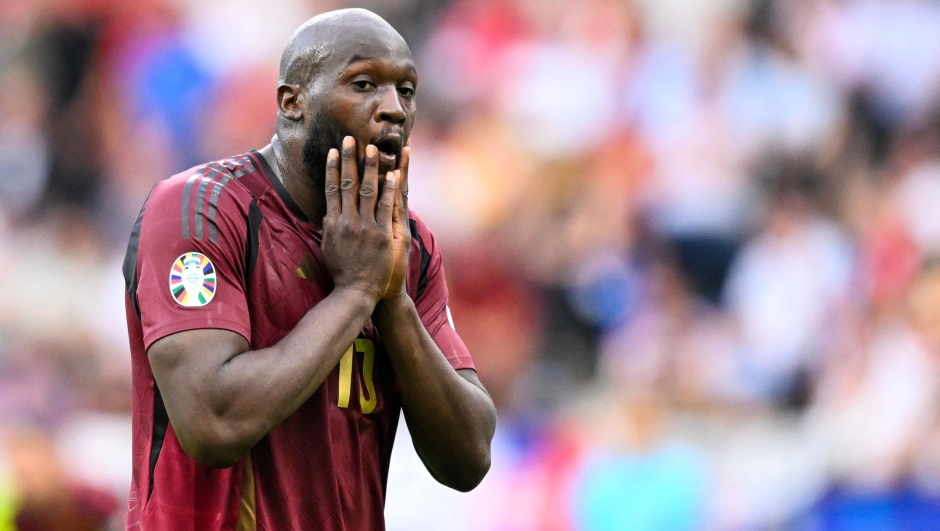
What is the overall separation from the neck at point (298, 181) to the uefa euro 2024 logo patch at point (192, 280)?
1.36ft

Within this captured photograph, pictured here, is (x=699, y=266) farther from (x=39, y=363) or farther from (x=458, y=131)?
(x=39, y=363)

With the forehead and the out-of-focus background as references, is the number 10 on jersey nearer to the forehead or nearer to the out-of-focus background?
the forehead

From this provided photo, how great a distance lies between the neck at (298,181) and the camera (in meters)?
3.24

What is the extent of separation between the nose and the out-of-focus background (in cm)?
419

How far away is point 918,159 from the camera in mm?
8109

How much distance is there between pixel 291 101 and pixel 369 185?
0.36 metres

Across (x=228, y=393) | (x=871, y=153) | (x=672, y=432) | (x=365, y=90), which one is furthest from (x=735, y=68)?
(x=228, y=393)

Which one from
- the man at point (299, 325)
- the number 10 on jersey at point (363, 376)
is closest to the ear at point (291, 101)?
the man at point (299, 325)

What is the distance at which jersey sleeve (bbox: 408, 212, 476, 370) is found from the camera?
11.3ft

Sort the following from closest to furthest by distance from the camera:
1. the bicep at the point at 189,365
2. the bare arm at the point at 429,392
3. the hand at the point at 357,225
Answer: the bicep at the point at 189,365 → the hand at the point at 357,225 → the bare arm at the point at 429,392

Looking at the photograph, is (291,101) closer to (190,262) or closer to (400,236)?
(400,236)

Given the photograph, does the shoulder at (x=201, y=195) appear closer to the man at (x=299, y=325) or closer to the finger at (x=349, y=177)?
the man at (x=299, y=325)

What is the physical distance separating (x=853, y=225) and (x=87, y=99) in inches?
198

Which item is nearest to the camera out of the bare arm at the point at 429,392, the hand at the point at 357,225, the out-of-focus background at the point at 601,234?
the hand at the point at 357,225
